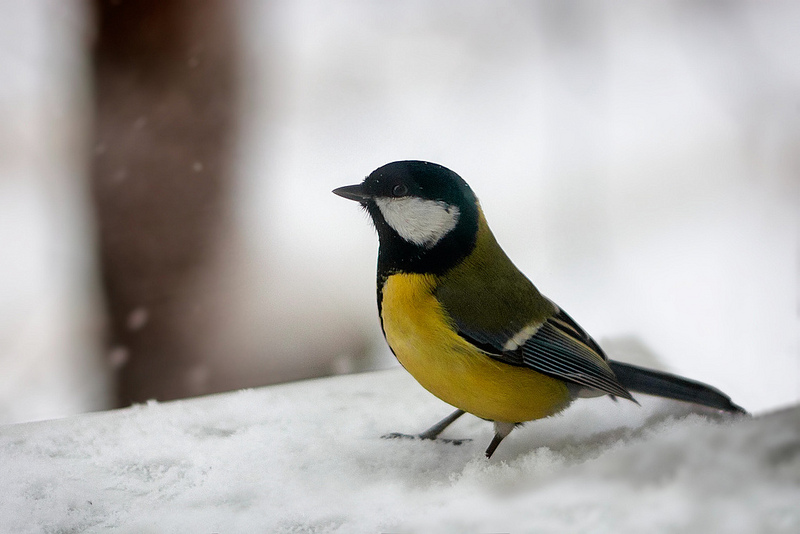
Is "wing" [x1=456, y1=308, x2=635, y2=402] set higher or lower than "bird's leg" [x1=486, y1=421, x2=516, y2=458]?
higher

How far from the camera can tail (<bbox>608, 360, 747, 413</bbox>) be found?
1.07 m

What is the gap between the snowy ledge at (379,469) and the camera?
2.15 ft

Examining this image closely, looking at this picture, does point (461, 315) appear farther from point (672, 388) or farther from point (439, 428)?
point (672, 388)

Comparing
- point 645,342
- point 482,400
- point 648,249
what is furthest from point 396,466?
point 648,249

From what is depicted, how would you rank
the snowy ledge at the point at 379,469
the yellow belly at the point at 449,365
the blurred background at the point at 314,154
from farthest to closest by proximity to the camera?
the blurred background at the point at 314,154, the yellow belly at the point at 449,365, the snowy ledge at the point at 379,469

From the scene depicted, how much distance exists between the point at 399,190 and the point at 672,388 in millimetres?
530

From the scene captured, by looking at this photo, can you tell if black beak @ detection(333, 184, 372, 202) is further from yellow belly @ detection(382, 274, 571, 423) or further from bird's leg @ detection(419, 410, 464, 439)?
bird's leg @ detection(419, 410, 464, 439)

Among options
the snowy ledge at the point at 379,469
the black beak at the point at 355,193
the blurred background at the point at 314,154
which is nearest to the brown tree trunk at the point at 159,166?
the blurred background at the point at 314,154

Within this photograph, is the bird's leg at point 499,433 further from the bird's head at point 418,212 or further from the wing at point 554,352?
the bird's head at point 418,212

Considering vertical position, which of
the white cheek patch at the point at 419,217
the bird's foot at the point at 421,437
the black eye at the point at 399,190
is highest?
the black eye at the point at 399,190

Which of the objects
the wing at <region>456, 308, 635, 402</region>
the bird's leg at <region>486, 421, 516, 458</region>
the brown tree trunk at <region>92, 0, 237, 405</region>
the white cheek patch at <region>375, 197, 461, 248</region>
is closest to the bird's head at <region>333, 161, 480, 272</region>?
the white cheek patch at <region>375, 197, 461, 248</region>

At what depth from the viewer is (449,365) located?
0.92 metres

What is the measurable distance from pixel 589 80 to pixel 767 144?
44cm

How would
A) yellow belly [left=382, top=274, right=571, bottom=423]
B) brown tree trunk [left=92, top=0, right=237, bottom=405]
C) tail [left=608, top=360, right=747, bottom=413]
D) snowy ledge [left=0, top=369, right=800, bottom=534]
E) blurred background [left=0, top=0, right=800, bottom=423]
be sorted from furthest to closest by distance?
1. brown tree trunk [left=92, top=0, right=237, bottom=405]
2. blurred background [left=0, top=0, right=800, bottom=423]
3. tail [left=608, top=360, right=747, bottom=413]
4. yellow belly [left=382, top=274, right=571, bottom=423]
5. snowy ledge [left=0, top=369, right=800, bottom=534]
